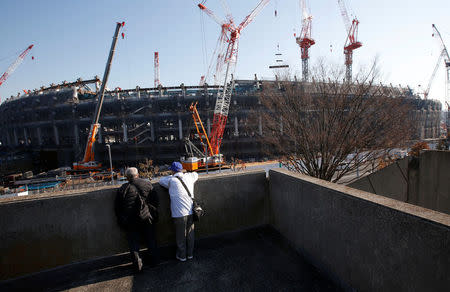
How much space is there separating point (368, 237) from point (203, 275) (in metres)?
2.10

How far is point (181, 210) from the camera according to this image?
314 cm

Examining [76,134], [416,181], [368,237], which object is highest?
[76,134]

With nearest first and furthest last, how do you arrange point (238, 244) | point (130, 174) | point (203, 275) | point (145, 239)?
point (203, 275) < point (130, 174) < point (145, 239) < point (238, 244)

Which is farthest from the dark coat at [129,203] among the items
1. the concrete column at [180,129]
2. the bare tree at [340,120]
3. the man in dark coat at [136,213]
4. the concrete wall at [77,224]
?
the concrete column at [180,129]

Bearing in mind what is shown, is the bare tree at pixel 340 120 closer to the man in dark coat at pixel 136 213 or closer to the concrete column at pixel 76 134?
the man in dark coat at pixel 136 213

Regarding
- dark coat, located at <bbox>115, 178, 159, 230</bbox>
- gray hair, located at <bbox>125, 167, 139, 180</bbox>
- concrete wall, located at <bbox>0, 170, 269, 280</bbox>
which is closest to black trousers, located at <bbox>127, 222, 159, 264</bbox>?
dark coat, located at <bbox>115, 178, 159, 230</bbox>

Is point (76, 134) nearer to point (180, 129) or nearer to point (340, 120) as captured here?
point (180, 129)

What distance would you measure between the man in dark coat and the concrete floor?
27cm

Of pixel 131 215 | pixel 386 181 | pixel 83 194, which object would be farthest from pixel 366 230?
pixel 386 181

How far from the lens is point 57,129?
44.8 meters

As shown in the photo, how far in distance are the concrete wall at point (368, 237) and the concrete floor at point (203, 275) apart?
0.35 meters

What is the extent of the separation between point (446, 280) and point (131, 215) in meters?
3.26

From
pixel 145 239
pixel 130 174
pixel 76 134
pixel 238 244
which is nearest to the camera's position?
pixel 130 174

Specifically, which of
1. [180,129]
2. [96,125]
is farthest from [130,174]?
[180,129]
